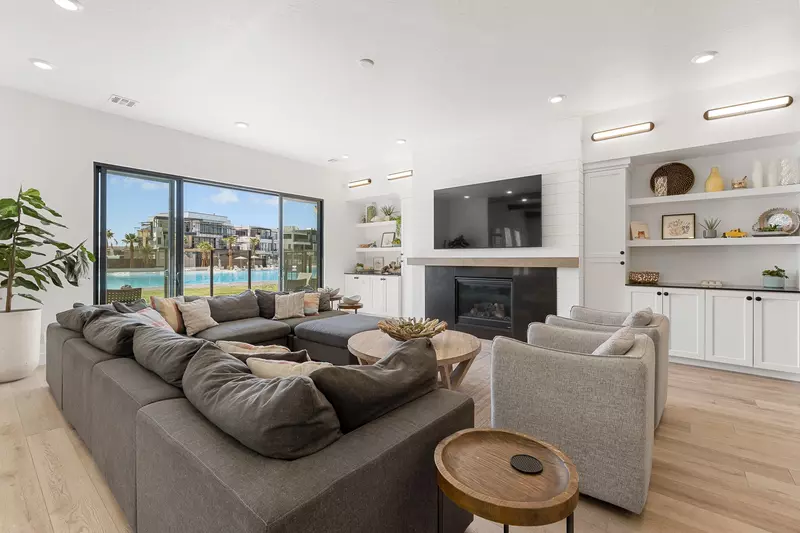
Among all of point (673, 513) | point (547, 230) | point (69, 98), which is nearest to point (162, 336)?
point (673, 513)

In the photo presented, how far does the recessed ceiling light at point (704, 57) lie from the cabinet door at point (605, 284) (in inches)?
75.9

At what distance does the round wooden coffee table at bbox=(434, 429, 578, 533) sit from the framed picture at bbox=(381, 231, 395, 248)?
5.80 meters

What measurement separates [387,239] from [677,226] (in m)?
4.43

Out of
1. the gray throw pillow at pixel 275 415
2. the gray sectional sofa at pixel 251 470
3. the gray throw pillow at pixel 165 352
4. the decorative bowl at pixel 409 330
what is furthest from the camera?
the decorative bowl at pixel 409 330

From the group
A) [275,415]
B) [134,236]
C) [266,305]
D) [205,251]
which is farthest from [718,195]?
[134,236]

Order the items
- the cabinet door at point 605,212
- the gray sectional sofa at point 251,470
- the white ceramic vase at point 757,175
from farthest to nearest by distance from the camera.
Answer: the cabinet door at point 605,212 → the white ceramic vase at point 757,175 → the gray sectional sofa at point 251,470

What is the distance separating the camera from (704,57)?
2990mm

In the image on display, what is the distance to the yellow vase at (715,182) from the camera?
3.76 meters

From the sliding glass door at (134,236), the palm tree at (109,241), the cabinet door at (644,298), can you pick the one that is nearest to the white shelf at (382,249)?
the sliding glass door at (134,236)

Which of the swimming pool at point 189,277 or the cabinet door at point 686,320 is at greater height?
the swimming pool at point 189,277

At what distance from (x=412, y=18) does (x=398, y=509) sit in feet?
9.24

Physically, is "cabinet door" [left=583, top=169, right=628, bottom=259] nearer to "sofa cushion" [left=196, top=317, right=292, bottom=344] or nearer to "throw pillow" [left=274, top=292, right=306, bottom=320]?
"throw pillow" [left=274, top=292, right=306, bottom=320]

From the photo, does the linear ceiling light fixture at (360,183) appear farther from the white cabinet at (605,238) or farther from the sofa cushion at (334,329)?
the white cabinet at (605,238)

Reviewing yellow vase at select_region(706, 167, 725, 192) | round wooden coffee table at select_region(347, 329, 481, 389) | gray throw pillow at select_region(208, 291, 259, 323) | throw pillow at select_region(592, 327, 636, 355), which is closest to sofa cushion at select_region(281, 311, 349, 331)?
gray throw pillow at select_region(208, 291, 259, 323)
